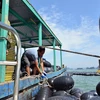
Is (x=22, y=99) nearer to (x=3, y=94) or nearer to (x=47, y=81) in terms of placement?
(x=3, y=94)

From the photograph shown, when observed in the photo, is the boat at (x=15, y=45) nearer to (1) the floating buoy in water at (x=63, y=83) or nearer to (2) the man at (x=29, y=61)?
(2) the man at (x=29, y=61)

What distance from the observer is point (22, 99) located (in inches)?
144

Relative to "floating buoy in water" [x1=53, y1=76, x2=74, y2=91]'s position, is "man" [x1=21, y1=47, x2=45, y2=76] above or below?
above

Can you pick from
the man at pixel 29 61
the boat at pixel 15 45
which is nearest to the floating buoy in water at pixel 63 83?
the boat at pixel 15 45

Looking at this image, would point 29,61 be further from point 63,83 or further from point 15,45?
point 15,45

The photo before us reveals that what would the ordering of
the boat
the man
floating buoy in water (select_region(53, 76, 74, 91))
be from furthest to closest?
the man
floating buoy in water (select_region(53, 76, 74, 91))
the boat

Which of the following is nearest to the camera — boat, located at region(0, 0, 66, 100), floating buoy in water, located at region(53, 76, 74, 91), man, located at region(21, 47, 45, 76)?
boat, located at region(0, 0, 66, 100)

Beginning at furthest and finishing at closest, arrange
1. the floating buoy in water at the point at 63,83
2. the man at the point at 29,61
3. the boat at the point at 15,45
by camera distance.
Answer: the man at the point at 29,61, the floating buoy in water at the point at 63,83, the boat at the point at 15,45

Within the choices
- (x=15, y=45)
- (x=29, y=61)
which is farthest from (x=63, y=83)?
(x=15, y=45)

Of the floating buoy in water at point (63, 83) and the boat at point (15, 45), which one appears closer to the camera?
the boat at point (15, 45)

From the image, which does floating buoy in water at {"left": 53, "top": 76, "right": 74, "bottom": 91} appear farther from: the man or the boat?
the man

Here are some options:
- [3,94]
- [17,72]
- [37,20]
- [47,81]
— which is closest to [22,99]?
[3,94]

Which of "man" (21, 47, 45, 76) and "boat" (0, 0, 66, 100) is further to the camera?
"man" (21, 47, 45, 76)

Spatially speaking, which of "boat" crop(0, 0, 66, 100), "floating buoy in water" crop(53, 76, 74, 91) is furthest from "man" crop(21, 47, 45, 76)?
"floating buoy in water" crop(53, 76, 74, 91)
